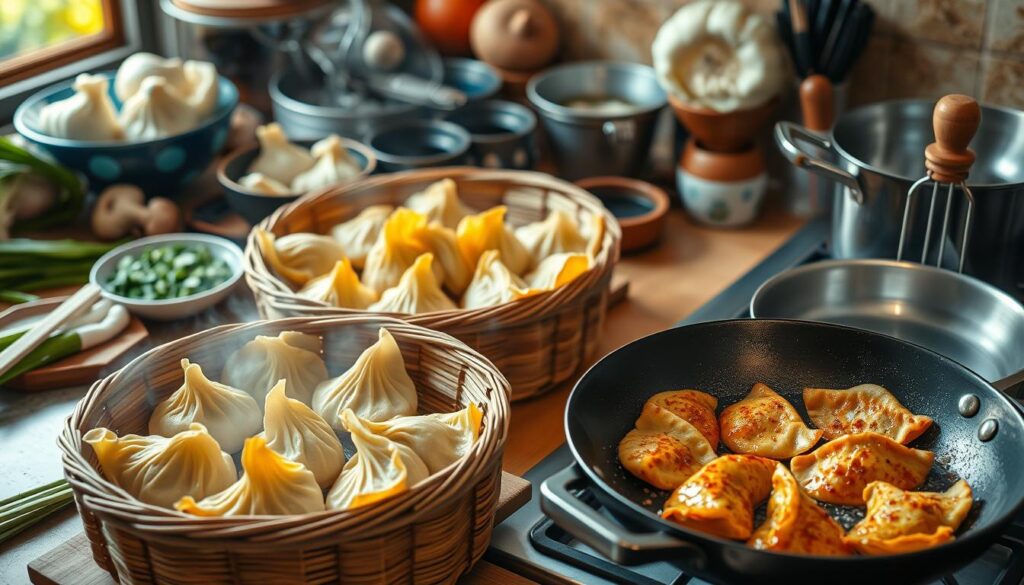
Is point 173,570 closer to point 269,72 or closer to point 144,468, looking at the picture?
point 144,468

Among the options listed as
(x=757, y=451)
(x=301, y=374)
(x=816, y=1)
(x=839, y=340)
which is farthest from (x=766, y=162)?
(x=301, y=374)

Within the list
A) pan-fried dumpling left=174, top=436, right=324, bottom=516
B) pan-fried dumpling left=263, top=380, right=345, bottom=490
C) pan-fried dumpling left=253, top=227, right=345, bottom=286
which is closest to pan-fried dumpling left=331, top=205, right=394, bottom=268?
pan-fried dumpling left=253, top=227, right=345, bottom=286

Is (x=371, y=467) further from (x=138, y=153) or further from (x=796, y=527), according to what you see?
(x=138, y=153)

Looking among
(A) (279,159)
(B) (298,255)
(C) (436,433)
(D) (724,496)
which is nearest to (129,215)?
(A) (279,159)

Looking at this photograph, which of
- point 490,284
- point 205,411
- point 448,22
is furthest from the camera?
point 448,22

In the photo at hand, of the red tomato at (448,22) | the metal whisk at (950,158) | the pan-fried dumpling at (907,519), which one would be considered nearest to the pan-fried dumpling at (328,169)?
the red tomato at (448,22)

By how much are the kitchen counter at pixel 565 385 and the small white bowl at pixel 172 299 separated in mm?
32

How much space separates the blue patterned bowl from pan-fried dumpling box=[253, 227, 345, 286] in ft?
1.17

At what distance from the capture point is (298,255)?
136cm

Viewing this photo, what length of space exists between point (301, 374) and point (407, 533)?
11.6 inches

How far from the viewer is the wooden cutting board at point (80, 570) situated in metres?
1.00

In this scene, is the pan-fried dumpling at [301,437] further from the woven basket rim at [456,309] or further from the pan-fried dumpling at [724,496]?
the pan-fried dumpling at [724,496]

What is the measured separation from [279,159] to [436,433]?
2.57 feet

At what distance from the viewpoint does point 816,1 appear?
1.58 metres
